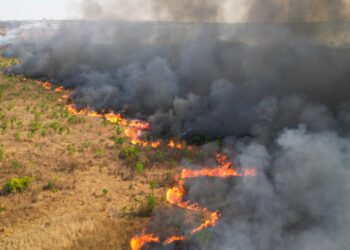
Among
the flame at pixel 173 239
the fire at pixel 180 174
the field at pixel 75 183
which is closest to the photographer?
the flame at pixel 173 239

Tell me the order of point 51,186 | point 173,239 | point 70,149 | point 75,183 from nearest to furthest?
point 173,239
point 51,186
point 75,183
point 70,149

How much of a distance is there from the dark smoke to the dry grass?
123 inches

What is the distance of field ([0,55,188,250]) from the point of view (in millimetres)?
12367

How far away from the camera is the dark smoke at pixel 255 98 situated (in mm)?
12391

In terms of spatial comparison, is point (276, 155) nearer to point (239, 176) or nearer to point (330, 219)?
point (239, 176)

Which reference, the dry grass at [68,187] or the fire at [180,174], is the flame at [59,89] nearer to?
the fire at [180,174]

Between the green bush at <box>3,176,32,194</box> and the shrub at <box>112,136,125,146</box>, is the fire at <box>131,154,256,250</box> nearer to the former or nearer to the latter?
the shrub at <box>112,136,125,146</box>

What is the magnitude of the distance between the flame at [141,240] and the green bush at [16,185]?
698 cm

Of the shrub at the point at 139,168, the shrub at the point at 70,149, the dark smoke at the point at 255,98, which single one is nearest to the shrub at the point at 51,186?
the shrub at the point at 70,149

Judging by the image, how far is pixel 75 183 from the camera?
53.6ft

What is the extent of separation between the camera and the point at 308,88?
21.5 meters

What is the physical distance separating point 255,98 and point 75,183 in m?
13.3

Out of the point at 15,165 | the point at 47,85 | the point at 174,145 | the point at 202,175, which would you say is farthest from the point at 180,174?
the point at 47,85

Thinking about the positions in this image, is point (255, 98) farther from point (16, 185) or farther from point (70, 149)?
point (16, 185)
